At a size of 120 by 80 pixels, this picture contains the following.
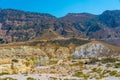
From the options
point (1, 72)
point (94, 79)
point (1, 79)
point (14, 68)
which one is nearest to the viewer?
point (1, 79)

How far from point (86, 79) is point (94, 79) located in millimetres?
1131

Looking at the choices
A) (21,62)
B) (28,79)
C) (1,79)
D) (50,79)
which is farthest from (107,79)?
(21,62)

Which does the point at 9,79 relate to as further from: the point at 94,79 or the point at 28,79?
the point at 94,79

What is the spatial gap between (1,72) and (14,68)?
4.65m

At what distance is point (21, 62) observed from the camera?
66.8 m

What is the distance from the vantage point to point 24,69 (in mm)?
66250

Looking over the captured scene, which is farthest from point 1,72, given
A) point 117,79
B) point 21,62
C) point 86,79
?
point 117,79

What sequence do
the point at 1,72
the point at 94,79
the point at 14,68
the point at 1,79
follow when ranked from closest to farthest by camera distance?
the point at 1,79 < the point at 94,79 < the point at 1,72 < the point at 14,68

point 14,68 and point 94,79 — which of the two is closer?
point 94,79

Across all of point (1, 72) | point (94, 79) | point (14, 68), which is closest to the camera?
point (94, 79)

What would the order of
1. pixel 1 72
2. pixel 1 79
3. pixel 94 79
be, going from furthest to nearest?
pixel 1 72
pixel 94 79
pixel 1 79

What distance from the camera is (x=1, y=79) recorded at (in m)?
45.1

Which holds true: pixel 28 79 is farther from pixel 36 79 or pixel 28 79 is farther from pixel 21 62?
pixel 21 62

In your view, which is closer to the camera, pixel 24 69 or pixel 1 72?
pixel 1 72
